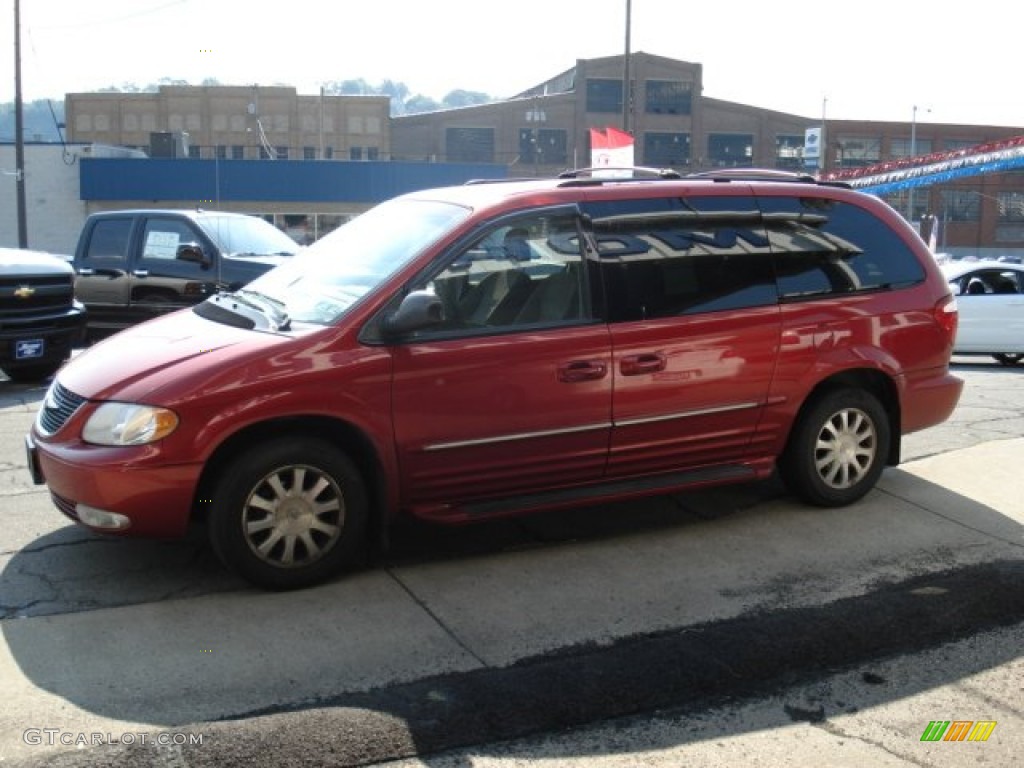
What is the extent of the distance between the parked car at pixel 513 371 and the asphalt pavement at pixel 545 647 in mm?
339

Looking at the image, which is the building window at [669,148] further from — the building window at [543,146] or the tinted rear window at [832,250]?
the tinted rear window at [832,250]

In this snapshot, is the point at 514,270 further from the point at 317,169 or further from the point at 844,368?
the point at 317,169

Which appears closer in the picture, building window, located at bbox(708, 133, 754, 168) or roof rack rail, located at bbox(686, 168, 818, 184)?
roof rack rail, located at bbox(686, 168, 818, 184)

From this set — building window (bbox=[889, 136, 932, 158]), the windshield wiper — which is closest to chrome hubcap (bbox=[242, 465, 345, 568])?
the windshield wiper

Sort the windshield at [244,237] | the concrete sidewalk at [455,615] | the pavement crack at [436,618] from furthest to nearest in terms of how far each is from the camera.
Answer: the windshield at [244,237] < the pavement crack at [436,618] < the concrete sidewalk at [455,615]

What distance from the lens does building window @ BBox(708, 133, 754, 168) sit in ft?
274

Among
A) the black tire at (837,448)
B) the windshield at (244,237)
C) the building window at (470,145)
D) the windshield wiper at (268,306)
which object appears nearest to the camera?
the windshield wiper at (268,306)

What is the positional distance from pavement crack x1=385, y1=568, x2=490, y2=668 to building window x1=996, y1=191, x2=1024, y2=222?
89.8 meters

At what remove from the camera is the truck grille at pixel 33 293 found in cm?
957

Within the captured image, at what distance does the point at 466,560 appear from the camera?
5.07m

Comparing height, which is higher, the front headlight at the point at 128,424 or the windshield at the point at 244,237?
the windshield at the point at 244,237

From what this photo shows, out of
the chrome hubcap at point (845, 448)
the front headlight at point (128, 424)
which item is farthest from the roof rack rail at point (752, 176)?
the front headlight at point (128, 424)

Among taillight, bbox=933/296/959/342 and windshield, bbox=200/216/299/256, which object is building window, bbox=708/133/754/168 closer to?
windshield, bbox=200/216/299/256

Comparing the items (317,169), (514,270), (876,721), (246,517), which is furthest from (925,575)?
(317,169)
